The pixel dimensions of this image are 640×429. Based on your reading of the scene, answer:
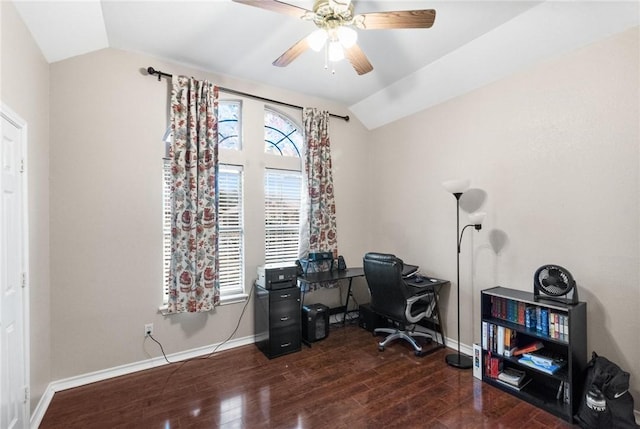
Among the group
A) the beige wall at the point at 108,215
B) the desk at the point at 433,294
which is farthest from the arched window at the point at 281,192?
the desk at the point at 433,294

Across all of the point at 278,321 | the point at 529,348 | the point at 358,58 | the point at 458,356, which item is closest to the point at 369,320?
the point at 458,356

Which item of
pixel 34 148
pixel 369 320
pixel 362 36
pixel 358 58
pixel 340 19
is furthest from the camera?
pixel 369 320

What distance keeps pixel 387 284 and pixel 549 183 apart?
172 cm

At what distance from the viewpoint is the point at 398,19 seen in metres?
1.86

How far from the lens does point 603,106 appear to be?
2268 millimetres

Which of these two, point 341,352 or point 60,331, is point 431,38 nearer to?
point 341,352

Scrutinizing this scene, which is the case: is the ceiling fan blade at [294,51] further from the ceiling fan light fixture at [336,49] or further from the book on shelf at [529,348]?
the book on shelf at [529,348]

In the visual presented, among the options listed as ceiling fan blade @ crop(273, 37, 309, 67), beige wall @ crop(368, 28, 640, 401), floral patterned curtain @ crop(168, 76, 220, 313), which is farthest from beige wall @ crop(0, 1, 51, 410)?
beige wall @ crop(368, 28, 640, 401)

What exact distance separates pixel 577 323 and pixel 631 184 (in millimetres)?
1092

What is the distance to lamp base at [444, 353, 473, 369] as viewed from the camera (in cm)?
288

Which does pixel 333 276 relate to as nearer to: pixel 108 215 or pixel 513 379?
pixel 513 379

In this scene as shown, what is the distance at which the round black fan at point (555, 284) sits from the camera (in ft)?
7.43

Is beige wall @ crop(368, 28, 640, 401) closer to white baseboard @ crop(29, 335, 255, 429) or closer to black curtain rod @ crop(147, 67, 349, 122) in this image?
black curtain rod @ crop(147, 67, 349, 122)

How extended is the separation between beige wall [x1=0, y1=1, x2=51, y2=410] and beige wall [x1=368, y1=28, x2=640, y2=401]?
3.71 m
